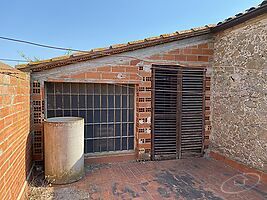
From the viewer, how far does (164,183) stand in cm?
407

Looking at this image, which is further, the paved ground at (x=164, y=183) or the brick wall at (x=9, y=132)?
the paved ground at (x=164, y=183)

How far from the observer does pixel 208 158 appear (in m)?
5.60

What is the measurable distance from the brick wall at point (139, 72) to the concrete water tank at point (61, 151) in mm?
760

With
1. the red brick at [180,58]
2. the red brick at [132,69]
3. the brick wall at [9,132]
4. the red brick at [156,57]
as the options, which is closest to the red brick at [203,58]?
the red brick at [180,58]

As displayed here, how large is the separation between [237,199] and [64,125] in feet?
11.7

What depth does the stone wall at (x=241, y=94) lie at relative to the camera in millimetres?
4121

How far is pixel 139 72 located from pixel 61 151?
8.95 feet

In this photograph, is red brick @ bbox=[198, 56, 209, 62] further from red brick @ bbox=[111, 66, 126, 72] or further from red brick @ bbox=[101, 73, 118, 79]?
red brick @ bbox=[101, 73, 118, 79]

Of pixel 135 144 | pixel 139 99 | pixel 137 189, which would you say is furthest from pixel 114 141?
pixel 137 189

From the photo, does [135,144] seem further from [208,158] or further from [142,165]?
[208,158]

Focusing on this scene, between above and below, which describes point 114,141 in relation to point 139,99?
below

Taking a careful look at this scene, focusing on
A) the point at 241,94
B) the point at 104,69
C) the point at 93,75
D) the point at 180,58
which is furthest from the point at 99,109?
the point at 241,94

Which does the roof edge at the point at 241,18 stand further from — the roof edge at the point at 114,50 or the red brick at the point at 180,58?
the red brick at the point at 180,58

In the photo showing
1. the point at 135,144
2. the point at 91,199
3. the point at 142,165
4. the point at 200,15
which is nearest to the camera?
the point at 91,199
